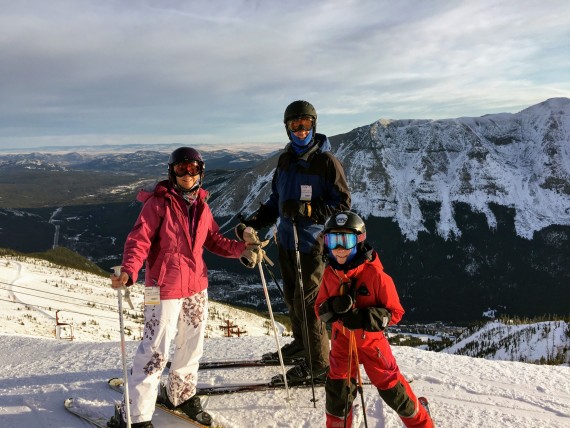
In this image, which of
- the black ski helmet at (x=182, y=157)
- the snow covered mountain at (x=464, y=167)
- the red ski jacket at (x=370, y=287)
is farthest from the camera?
the snow covered mountain at (x=464, y=167)

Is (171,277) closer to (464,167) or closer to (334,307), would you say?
(334,307)

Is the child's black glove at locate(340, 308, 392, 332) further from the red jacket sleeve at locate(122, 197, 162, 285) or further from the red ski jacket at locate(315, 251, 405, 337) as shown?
the red jacket sleeve at locate(122, 197, 162, 285)

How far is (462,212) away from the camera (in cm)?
14662

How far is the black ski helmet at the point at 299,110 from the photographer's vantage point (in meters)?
5.00

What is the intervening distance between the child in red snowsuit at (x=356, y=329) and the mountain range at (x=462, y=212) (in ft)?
320

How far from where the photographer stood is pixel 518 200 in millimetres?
145000

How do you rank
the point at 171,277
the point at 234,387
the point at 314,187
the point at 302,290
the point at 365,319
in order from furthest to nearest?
the point at 234,387 → the point at 314,187 → the point at 302,290 → the point at 171,277 → the point at 365,319

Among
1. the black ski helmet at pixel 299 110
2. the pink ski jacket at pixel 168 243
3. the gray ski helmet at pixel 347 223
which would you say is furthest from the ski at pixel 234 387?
the black ski helmet at pixel 299 110

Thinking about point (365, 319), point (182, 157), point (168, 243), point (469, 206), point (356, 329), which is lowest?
point (469, 206)

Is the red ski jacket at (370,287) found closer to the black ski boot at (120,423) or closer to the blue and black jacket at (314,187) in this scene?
the blue and black jacket at (314,187)

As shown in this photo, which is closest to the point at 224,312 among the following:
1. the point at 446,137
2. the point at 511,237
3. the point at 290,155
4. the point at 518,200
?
the point at 290,155

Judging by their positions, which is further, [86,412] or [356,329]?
[86,412]

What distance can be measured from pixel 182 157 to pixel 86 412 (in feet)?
10.4

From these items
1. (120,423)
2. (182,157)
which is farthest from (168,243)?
(120,423)
